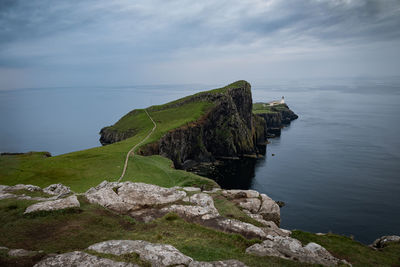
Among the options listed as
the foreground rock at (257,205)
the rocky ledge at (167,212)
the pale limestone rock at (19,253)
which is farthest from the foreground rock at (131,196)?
the pale limestone rock at (19,253)

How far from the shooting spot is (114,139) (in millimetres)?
128875

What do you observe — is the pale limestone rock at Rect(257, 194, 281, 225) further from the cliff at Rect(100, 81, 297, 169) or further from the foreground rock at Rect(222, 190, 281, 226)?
the cliff at Rect(100, 81, 297, 169)

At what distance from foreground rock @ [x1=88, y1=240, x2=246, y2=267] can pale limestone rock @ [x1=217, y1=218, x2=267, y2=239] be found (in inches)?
288

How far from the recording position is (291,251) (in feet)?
58.7

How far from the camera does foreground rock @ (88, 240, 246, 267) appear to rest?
13945 mm

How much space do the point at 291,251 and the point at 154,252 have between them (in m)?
10.6

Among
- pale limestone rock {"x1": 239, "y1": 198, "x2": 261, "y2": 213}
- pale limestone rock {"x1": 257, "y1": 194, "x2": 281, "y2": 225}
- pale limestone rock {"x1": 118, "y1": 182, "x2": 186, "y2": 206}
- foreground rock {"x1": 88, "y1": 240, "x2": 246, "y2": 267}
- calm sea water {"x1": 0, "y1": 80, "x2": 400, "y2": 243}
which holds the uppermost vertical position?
foreground rock {"x1": 88, "y1": 240, "x2": 246, "y2": 267}

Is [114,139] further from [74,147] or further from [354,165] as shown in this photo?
[354,165]

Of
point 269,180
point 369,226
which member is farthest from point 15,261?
point 269,180

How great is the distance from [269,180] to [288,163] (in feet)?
72.9

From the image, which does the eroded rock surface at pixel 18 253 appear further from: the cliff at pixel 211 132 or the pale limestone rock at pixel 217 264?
the cliff at pixel 211 132

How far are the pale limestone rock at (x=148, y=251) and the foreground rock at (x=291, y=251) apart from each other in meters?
5.93

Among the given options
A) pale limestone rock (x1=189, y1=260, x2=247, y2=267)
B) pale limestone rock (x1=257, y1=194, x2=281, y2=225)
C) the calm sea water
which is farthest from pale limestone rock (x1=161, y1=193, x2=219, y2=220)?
A: the calm sea water

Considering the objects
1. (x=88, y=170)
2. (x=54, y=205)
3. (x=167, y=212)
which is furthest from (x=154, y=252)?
(x=88, y=170)
